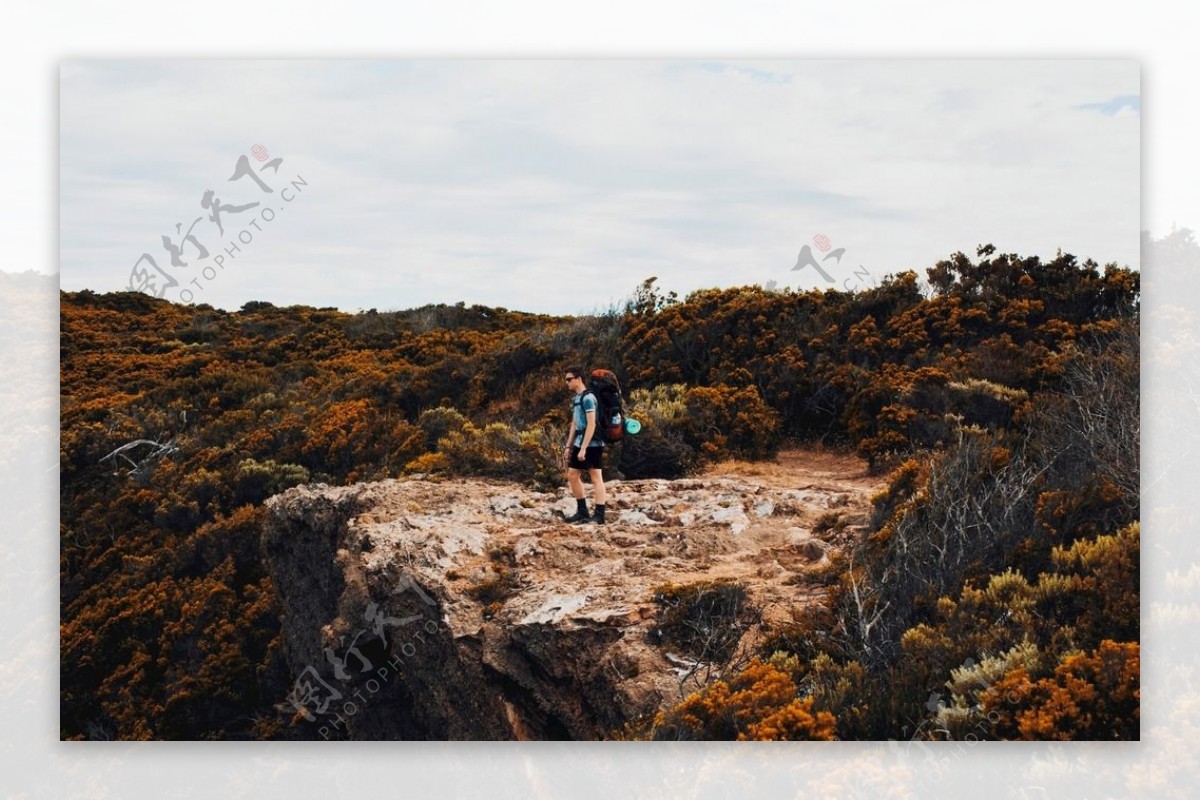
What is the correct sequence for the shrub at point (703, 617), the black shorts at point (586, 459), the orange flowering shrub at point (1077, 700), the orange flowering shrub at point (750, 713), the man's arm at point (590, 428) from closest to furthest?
the orange flowering shrub at point (1077, 700) → the orange flowering shrub at point (750, 713) → the shrub at point (703, 617) → the man's arm at point (590, 428) → the black shorts at point (586, 459)

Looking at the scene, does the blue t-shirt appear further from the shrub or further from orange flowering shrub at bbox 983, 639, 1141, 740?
orange flowering shrub at bbox 983, 639, 1141, 740

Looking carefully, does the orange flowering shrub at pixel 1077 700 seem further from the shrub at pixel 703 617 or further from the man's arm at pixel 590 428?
the man's arm at pixel 590 428

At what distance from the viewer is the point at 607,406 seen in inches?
327

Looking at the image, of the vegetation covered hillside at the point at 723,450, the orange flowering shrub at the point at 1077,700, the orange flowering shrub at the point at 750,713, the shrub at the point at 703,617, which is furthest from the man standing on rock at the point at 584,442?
the orange flowering shrub at the point at 1077,700

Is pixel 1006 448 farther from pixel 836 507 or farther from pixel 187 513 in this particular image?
pixel 187 513

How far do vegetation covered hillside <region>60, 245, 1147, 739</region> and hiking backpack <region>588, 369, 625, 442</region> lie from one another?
5.67 ft

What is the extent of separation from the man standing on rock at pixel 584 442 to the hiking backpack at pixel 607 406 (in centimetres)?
4

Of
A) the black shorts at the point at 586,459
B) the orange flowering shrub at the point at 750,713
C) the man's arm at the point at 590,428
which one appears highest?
the man's arm at the point at 590,428

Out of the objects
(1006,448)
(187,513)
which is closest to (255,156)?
(187,513)

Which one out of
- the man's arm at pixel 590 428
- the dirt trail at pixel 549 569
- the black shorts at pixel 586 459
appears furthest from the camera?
the black shorts at pixel 586 459

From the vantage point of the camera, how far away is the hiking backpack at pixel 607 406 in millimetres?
8250

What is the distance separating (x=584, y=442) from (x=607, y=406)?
1.09 feet

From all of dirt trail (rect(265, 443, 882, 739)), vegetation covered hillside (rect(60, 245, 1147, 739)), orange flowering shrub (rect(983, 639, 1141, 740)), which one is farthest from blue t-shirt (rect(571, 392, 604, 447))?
orange flowering shrub (rect(983, 639, 1141, 740))

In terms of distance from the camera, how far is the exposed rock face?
7.28 metres
